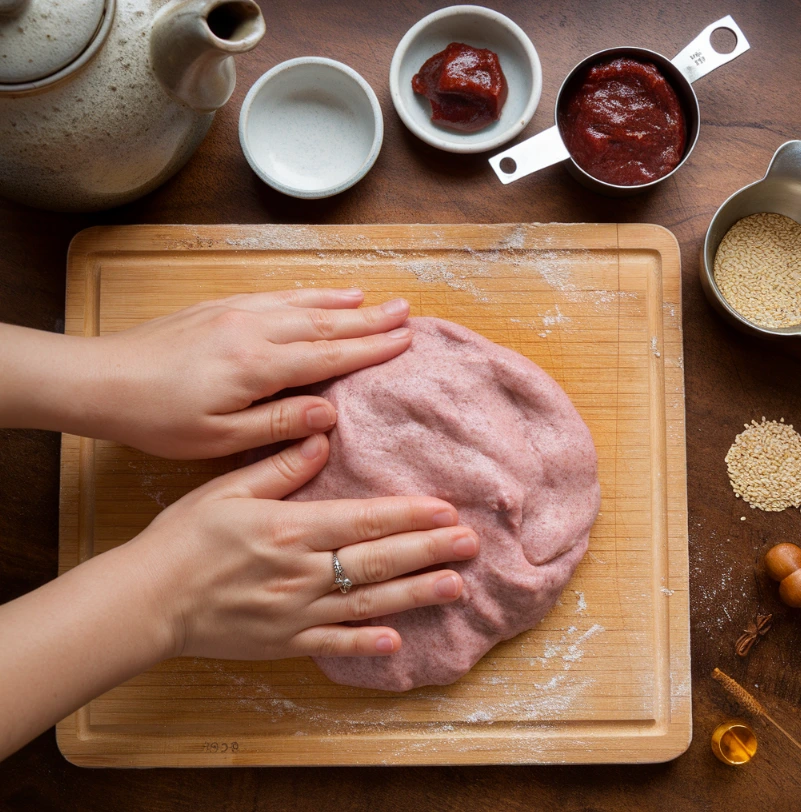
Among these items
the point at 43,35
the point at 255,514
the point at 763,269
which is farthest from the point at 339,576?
the point at 763,269

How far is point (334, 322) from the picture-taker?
5.27 ft

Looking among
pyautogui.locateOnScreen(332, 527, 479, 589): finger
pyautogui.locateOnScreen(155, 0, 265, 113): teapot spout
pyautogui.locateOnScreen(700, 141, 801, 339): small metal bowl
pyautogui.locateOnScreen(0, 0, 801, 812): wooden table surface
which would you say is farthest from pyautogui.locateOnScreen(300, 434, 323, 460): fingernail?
pyautogui.locateOnScreen(700, 141, 801, 339): small metal bowl

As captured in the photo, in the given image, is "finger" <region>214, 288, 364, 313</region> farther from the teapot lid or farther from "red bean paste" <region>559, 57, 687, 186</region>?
"red bean paste" <region>559, 57, 687, 186</region>

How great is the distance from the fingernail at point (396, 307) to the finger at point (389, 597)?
60cm

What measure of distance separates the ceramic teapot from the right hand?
73 cm

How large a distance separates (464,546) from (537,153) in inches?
38.1

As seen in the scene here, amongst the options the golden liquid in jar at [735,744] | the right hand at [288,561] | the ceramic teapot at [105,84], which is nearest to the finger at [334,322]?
the right hand at [288,561]

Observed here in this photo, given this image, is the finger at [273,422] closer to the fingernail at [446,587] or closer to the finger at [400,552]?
the finger at [400,552]

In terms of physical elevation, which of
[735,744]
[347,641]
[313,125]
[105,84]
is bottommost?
[735,744]

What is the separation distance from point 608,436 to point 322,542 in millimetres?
765

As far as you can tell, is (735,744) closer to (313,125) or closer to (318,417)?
(318,417)

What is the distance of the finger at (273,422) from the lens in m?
1.53

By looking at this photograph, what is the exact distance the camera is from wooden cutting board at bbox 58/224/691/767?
67.3 inches

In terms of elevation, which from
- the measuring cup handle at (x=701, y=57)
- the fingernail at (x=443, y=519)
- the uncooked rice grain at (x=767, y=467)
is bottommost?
the uncooked rice grain at (x=767, y=467)
